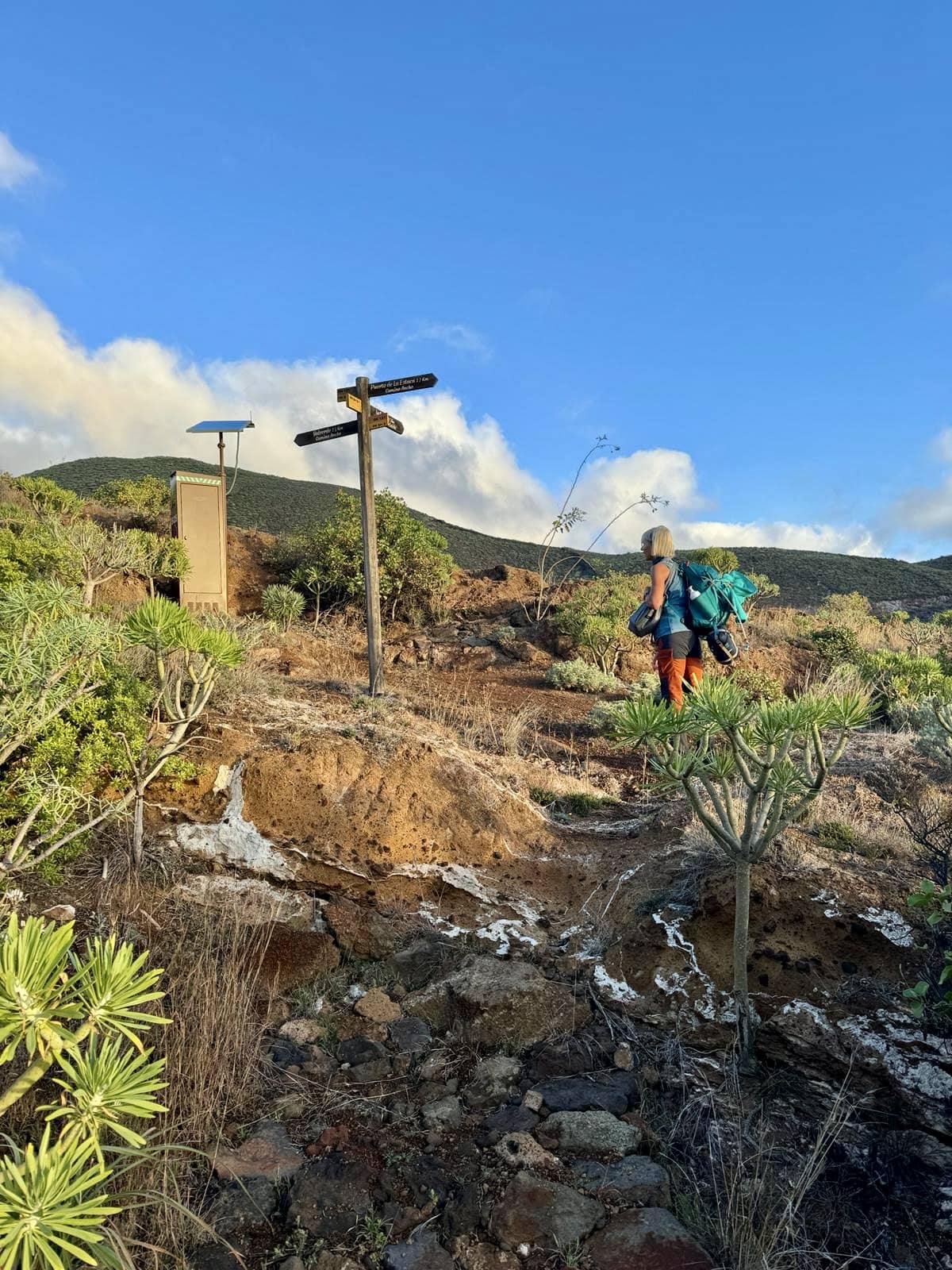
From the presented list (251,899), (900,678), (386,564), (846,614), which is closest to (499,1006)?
(251,899)

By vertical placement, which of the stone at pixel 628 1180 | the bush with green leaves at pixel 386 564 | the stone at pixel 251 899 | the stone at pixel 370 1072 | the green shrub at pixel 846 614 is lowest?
the stone at pixel 628 1180

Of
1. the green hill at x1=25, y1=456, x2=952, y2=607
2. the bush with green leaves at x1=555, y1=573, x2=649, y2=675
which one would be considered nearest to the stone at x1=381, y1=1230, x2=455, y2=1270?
the bush with green leaves at x1=555, y1=573, x2=649, y2=675

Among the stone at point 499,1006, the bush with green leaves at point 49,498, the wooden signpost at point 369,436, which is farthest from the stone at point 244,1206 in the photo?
the bush with green leaves at point 49,498

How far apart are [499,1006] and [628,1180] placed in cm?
94

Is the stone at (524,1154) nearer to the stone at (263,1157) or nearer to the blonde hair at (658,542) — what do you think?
the stone at (263,1157)

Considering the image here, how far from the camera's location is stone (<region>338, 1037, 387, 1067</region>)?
2939 mm

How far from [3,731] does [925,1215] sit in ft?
11.5

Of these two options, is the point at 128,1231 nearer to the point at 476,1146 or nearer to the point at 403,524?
the point at 476,1146

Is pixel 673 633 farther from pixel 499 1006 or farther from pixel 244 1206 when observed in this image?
pixel 244 1206

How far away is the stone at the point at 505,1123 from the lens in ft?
8.20

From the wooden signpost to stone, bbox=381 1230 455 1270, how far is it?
5.39m

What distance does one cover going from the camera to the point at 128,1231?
1908mm

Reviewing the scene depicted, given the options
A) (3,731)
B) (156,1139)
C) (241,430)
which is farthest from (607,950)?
(241,430)

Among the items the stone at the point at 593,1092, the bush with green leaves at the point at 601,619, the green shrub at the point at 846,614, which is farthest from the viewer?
the green shrub at the point at 846,614
